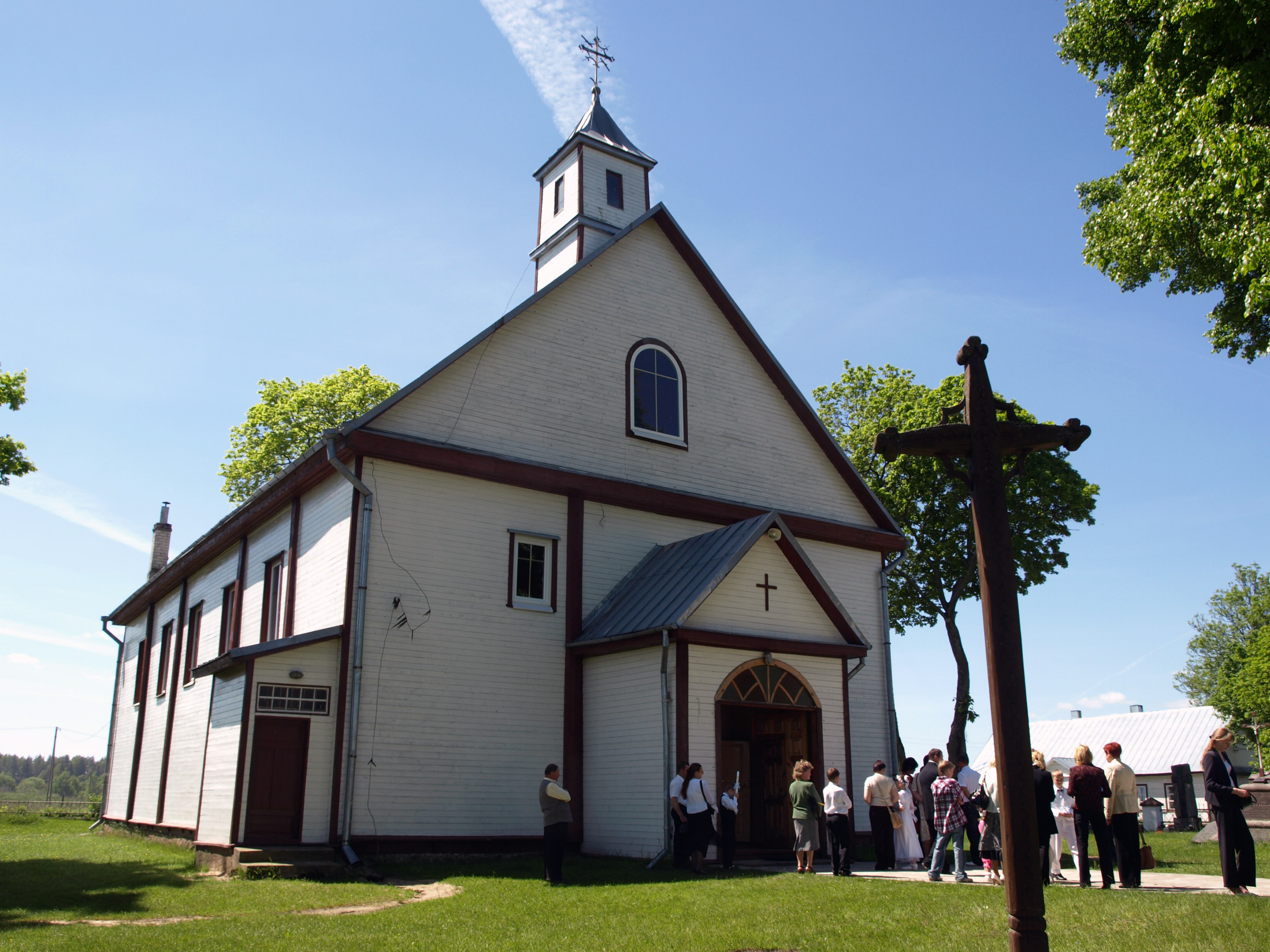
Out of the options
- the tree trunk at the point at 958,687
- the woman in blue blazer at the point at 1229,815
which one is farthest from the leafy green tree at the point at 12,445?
the tree trunk at the point at 958,687

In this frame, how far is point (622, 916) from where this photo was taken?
995 cm

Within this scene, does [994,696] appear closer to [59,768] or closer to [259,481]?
[259,481]

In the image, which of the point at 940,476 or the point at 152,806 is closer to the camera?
the point at 152,806

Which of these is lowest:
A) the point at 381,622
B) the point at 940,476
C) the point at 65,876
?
the point at 65,876

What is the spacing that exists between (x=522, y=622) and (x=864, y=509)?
9232 mm

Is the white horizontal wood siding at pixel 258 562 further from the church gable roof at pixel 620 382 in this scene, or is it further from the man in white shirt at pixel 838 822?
the man in white shirt at pixel 838 822

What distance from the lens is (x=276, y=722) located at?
1566 cm

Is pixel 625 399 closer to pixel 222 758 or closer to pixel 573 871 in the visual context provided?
pixel 573 871

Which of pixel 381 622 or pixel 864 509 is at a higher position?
pixel 864 509

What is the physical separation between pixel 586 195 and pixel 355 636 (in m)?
12.6

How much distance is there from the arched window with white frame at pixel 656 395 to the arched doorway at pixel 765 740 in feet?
18.3

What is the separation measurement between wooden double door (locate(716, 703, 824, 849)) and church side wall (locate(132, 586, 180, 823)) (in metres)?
13.3

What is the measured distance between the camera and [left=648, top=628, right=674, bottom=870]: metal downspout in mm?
15055

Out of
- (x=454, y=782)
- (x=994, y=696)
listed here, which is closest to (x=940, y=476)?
(x=454, y=782)
